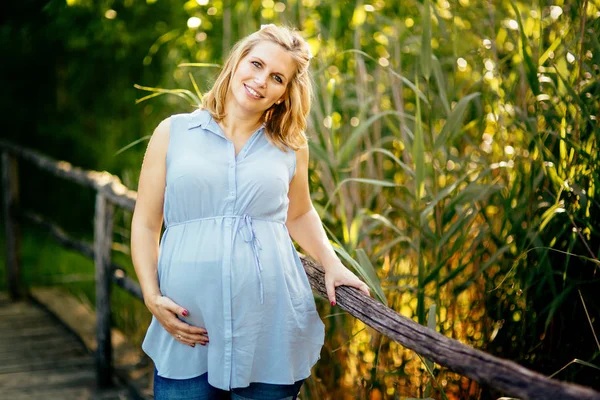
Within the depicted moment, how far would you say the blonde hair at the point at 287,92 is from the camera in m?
1.76

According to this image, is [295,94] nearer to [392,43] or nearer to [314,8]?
[392,43]

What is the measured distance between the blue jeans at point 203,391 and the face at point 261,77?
2.15 feet

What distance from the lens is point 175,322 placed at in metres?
1.68

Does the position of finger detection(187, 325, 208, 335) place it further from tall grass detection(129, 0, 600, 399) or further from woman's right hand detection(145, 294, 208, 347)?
tall grass detection(129, 0, 600, 399)

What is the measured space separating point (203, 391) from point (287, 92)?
2.47 ft

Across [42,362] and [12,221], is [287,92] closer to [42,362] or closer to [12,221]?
[42,362]

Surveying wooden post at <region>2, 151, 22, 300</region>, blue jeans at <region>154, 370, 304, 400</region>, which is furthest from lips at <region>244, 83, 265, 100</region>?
wooden post at <region>2, 151, 22, 300</region>

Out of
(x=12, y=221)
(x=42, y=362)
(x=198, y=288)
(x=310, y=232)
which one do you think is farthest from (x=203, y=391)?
(x=12, y=221)

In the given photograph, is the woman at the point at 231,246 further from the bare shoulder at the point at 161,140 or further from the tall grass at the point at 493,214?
the tall grass at the point at 493,214

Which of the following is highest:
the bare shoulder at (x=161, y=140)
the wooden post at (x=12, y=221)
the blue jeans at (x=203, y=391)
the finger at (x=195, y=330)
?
the bare shoulder at (x=161, y=140)

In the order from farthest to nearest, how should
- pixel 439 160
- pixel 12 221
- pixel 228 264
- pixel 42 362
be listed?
pixel 12 221 → pixel 42 362 → pixel 439 160 → pixel 228 264

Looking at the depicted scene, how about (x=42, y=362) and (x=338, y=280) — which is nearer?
(x=338, y=280)

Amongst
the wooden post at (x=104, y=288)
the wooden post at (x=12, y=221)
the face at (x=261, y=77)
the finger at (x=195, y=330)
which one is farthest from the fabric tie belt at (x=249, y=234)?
the wooden post at (x=12, y=221)

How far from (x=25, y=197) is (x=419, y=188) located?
5.27 m
